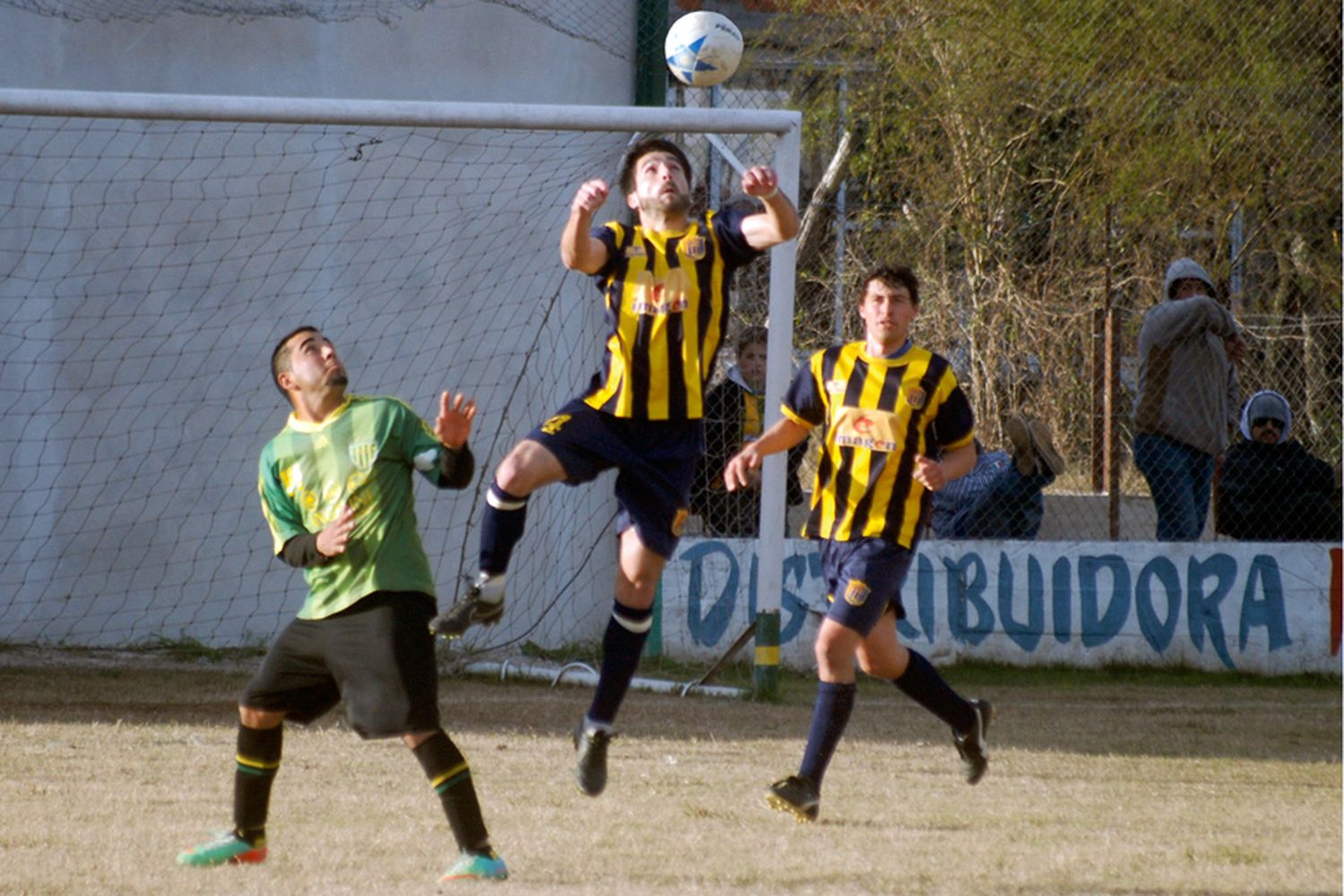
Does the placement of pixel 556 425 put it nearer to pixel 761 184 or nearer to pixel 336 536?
pixel 761 184

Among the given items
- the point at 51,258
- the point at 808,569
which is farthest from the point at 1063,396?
the point at 51,258

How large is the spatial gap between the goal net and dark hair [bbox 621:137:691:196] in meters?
3.86

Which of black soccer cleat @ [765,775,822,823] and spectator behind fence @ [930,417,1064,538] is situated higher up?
spectator behind fence @ [930,417,1064,538]

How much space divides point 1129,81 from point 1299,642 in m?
3.53

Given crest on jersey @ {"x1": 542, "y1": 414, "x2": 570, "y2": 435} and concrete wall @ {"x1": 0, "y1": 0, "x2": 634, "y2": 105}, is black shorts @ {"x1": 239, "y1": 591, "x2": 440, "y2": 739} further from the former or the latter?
concrete wall @ {"x1": 0, "y1": 0, "x2": 634, "y2": 105}

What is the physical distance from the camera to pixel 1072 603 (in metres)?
10.1

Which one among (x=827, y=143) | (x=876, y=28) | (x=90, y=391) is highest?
(x=876, y=28)

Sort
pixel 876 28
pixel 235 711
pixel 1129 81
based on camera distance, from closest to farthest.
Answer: pixel 235 711 → pixel 1129 81 → pixel 876 28

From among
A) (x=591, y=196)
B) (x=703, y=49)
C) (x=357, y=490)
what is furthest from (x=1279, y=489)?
(x=357, y=490)

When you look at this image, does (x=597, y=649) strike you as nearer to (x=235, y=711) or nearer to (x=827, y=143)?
(x=235, y=711)

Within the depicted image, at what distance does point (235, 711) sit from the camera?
8352mm

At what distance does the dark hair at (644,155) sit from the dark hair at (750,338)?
3.55m

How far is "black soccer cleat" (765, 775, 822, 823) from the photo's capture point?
5785 mm

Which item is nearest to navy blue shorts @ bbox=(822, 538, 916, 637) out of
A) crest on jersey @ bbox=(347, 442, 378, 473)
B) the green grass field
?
the green grass field
